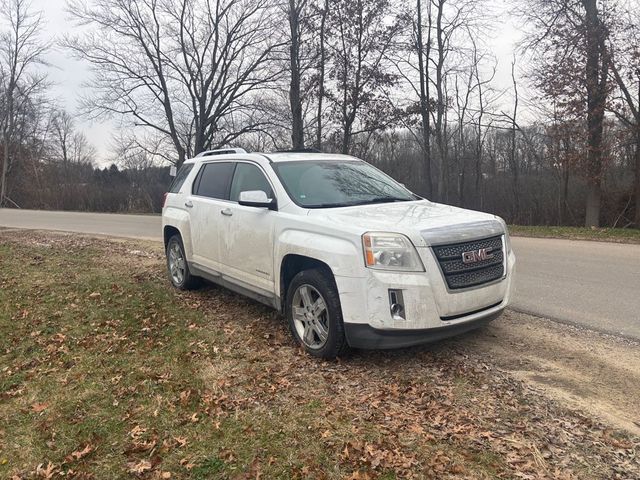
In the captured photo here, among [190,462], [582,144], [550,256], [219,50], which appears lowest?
[190,462]

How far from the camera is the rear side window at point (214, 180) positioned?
5.92 m

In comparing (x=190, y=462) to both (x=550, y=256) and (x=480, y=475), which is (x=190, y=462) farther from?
(x=550, y=256)

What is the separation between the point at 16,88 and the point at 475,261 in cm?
4578

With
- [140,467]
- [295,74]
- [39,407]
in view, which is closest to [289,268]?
[140,467]

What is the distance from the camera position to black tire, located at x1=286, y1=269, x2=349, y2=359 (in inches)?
160

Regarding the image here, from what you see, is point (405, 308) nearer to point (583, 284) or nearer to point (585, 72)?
point (583, 284)

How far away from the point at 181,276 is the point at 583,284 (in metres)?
5.79

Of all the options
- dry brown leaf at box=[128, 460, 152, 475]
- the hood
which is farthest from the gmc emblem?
dry brown leaf at box=[128, 460, 152, 475]

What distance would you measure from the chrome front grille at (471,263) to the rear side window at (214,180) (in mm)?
2891

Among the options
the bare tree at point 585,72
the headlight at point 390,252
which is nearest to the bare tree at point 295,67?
the bare tree at point 585,72

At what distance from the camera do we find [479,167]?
3897 cm

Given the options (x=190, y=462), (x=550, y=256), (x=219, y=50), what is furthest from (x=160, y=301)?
(x=219, y=50)

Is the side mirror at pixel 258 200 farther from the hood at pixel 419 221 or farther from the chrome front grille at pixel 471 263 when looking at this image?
the chrome front grille at pixel 471 263

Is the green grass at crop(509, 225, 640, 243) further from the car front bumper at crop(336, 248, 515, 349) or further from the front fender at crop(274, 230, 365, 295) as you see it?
the front fender at crop(274, 230, 365, 295)
